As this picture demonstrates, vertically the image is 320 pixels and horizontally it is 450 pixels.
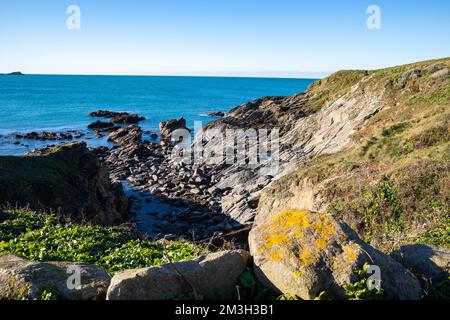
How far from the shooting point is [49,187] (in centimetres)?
2638

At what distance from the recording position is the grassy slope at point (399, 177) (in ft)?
55.7

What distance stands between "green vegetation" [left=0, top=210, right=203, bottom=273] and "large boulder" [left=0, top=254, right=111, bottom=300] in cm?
223

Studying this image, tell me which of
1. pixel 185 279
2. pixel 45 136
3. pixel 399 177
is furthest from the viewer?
pixel 45 136

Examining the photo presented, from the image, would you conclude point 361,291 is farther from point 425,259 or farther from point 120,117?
point 120,117

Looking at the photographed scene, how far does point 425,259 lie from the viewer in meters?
7.59

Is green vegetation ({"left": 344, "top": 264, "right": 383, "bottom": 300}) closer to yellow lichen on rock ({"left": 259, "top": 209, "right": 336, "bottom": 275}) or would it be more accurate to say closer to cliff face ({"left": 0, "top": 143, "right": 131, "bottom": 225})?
yellow lichen on rock ({"left": 259, "top": 209, "right": 336, "bottom": 275})

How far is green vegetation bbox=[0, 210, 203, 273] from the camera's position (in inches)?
404

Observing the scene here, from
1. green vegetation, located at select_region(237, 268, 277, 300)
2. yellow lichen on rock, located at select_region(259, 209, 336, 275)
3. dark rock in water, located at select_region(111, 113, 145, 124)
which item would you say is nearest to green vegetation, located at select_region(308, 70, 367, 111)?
dark rock in water, located at select_region(111, 113, 145, 124)

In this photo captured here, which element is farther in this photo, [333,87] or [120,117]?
[120,117]

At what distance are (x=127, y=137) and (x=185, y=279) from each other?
210ft

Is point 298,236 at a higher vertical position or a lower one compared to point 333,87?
lower

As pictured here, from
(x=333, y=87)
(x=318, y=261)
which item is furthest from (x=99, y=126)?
(x=318, y=261)

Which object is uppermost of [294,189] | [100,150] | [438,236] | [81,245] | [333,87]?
[333,87]
